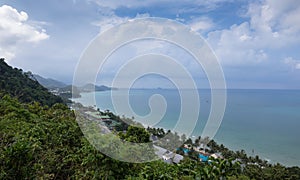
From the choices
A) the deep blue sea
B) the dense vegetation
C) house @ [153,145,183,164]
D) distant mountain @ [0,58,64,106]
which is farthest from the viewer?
distant mountain @ [0,58,64,106]

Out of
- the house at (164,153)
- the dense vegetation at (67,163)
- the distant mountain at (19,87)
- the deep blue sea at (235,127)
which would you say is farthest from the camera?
the distant mountain at (19,87)

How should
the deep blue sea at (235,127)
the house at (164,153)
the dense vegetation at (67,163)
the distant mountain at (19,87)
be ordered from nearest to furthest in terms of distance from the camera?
the dense vegetation at (67,163) < the deep blue sea at (235,127) < the house at (164,153) < the distant mountain at (19,87)

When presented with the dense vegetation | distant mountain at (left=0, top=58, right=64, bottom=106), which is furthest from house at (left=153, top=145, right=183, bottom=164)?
distant mountain at (left=0, top=58, right=64, bottom=106)

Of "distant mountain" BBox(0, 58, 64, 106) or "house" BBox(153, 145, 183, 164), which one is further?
"distant mountain" BBox(0, 58, 64, 106)

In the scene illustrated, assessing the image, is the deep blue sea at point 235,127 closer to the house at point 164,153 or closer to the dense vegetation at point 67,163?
the house at point 164,153

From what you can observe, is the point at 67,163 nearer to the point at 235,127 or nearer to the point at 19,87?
the point at 19,87

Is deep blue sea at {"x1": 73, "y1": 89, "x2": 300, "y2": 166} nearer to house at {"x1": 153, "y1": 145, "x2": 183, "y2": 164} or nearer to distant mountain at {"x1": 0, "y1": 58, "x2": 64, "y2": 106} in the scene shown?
house at {"x1": 153, "y1": 145, "x2": 183, "y2": 164}

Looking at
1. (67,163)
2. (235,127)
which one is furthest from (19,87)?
(235,127)

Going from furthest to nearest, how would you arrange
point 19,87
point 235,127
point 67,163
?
point 235,127
point 19,87
point 67,163

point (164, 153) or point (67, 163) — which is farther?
point (164, 153)

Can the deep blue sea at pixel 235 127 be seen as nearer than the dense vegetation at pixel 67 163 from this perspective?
No

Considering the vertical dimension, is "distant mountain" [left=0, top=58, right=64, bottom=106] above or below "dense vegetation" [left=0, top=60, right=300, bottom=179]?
above

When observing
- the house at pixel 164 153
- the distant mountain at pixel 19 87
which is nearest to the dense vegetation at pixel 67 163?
the house at pixel 164 153
